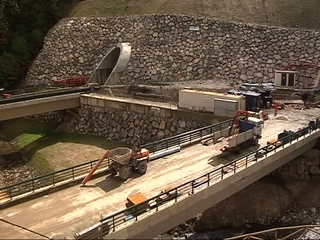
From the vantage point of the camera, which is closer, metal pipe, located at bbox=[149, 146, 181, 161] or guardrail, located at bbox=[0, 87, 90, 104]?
metal pipe, located at bbox=[149, 146, 181, 161]

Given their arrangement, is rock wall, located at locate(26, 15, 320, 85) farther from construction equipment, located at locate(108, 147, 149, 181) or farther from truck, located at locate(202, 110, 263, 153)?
construction equipment, located at locate(108, 147, 149, 181)

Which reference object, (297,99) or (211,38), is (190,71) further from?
(297,99)

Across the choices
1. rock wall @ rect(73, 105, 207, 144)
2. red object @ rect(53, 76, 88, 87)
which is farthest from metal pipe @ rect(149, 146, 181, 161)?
red object @ rect(53, 76, 88, 87)

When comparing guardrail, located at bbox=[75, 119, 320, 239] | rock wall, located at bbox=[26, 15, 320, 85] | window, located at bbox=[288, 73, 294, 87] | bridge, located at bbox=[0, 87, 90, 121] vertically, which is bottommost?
guardrail, located at bbox=[75, 119, 320, 239]

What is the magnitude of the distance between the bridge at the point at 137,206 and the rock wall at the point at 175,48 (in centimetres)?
1888

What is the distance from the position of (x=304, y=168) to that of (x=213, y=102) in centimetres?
749

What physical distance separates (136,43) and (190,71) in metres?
7.78

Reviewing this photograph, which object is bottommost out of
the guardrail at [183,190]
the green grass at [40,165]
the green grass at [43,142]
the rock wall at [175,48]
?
the green grass at [40,165]

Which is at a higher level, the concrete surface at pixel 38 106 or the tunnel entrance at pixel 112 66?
the tunnel entrance at pixel 112 66

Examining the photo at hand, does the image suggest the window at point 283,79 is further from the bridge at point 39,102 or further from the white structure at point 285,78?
the bridge at point 39,102

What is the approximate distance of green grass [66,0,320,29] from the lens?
42.5 metres

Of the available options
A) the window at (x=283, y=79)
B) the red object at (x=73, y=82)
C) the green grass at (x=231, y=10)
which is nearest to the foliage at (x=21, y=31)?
the green grass at (x=231, y=10)

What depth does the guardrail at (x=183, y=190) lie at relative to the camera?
12.0 m

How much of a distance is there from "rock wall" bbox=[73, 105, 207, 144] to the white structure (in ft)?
35.3
